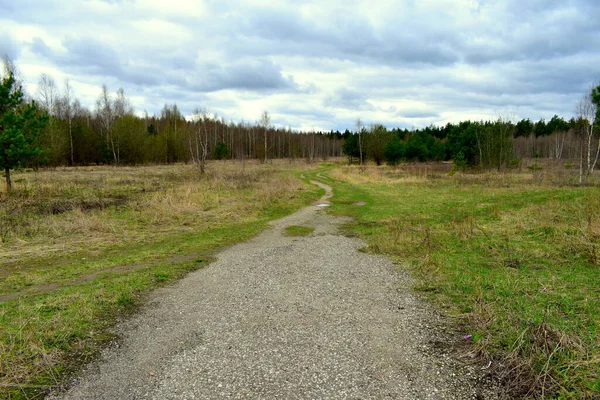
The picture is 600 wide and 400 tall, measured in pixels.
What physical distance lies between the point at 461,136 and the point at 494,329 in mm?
49809

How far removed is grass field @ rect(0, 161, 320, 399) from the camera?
5254 mm

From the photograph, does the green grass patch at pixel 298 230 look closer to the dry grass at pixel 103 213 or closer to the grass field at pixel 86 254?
the grass field at pixel 86 254

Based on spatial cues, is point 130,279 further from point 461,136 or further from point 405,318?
point 461,136

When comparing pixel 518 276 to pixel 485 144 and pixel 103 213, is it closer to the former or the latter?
pixel 103 213

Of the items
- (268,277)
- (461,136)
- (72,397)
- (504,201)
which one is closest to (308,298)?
(268,277)

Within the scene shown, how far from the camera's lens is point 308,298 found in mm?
7363

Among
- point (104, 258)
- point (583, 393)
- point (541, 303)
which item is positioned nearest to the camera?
point (583, 393)

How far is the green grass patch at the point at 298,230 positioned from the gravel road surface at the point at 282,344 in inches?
203

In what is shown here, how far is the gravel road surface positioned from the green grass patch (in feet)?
16.9

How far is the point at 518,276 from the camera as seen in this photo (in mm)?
7945

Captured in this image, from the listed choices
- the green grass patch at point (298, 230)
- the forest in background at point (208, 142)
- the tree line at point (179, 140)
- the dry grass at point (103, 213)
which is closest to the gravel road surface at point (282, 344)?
the green grass patch at point (298, 230)

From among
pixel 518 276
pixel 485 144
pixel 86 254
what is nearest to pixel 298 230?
pixel 86 254

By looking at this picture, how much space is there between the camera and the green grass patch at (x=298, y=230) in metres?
14.4

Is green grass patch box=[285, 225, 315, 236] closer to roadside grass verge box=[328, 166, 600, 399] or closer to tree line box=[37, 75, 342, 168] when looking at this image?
roadside grass verge box=[328, 166, 600, 399]
